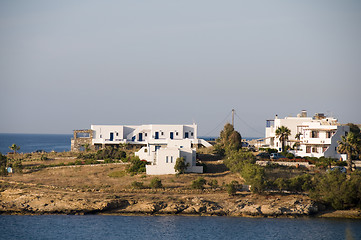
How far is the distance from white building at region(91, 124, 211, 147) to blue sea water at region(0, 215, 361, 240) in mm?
38247

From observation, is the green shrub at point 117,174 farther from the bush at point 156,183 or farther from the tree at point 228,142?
the tree at point 228,142

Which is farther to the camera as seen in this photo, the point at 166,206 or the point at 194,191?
the point at 194,191

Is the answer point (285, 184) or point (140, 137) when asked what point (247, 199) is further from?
point (140, 137)

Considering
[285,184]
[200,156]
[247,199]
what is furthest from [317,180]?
[200,156]

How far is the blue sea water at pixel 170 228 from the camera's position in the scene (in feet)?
153

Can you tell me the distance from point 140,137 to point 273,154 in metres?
27.6

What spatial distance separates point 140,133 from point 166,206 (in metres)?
39.1

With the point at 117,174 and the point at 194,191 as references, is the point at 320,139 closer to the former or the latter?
the point at 194,191

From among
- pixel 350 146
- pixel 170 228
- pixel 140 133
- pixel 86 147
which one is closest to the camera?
pixel 170 228

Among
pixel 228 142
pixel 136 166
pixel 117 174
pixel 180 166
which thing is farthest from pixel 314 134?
pixel 117 174

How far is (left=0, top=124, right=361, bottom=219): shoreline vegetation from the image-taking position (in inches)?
2127

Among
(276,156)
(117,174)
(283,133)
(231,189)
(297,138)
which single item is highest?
(283,133)

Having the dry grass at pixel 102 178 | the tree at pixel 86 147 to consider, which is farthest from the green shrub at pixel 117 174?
the tree at pixel 86 147

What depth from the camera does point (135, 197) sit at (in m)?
56.3
